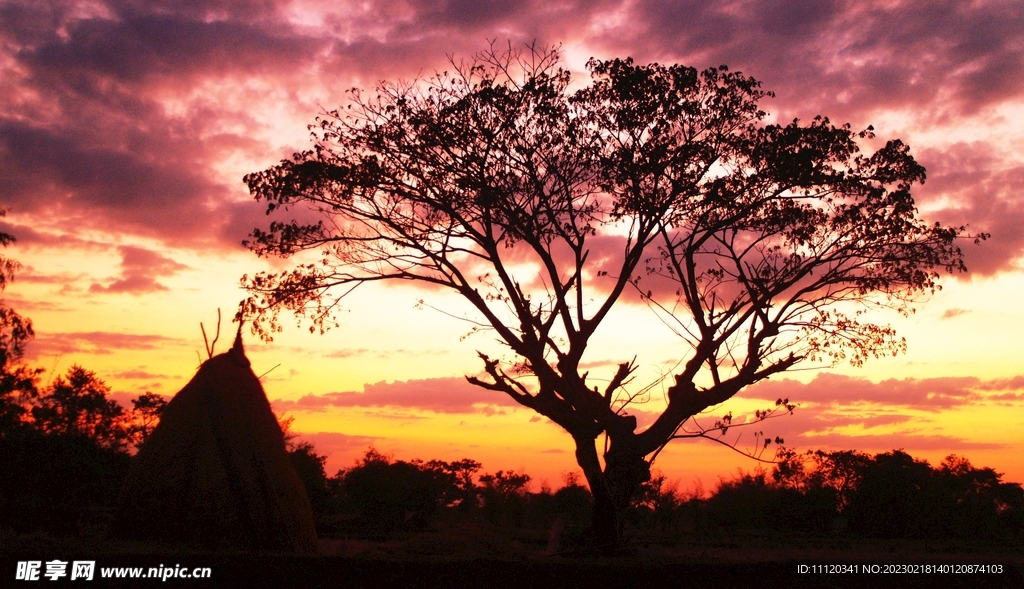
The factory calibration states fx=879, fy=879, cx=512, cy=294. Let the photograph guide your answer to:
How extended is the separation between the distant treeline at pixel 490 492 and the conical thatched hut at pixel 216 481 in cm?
338

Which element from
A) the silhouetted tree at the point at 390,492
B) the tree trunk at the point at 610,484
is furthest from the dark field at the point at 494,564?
the silhouetted tree at the point at 390,492

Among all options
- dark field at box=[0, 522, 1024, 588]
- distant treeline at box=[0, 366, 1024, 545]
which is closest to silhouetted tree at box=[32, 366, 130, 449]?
distant treeline at box=[0, 366, 1024, 545]

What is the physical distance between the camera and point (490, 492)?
26.5m

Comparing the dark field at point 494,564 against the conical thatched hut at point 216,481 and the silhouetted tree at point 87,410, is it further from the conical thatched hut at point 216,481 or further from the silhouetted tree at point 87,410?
the silhouetted tree at point 87,410

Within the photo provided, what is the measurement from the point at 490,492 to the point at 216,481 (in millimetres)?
15770

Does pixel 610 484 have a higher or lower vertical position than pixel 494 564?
higher

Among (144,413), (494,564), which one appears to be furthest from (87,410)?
(494,564)

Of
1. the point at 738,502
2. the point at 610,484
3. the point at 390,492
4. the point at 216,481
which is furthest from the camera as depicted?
the point at 738,502

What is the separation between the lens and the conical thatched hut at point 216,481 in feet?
37.0

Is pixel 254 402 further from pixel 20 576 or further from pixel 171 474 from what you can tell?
pixel 20 576

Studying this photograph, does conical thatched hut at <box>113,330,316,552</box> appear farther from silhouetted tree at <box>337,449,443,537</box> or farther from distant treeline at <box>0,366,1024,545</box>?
silhouetted tree at <box>337,449,443,537</box>

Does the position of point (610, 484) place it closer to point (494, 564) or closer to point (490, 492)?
point (494, 564)

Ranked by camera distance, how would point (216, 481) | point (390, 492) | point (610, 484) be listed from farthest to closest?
point (390, 492)
point (610, 484)
point (216, 481)

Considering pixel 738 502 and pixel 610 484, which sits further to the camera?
pixel 738 502
